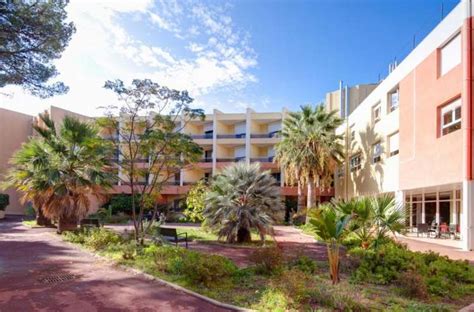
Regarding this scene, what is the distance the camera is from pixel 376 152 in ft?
82.8

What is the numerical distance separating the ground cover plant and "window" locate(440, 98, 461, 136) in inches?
313

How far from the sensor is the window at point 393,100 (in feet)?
74.3

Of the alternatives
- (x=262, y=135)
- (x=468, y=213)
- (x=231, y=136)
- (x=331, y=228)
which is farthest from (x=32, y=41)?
(x=262, y=135)

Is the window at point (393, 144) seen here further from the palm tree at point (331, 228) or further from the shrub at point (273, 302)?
the shrub at point (273, 302)

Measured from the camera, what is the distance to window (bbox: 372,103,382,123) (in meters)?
25.2

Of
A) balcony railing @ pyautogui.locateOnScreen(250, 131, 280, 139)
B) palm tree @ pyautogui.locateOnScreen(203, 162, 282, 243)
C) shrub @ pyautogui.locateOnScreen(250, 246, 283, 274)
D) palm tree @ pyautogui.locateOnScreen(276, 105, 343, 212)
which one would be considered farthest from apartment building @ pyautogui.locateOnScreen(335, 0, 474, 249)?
balcony railing @ pyautogui.locateOnScreen(250, 131, 280, 139)

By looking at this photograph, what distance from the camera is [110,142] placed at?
14258 millimetres

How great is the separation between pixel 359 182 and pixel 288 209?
A: 8.34 metres

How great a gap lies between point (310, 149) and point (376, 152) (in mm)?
4586

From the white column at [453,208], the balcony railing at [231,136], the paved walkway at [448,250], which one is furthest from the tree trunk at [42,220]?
the white column at [453,208]

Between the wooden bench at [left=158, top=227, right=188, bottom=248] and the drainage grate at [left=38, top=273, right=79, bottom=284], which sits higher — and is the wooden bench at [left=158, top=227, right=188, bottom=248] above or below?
above

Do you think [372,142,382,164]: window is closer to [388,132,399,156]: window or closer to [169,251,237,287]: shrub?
[388,132,399,156]: window

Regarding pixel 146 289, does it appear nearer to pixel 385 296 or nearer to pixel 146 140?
pixel 385 296

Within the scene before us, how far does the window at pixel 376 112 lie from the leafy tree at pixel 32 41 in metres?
20.7
